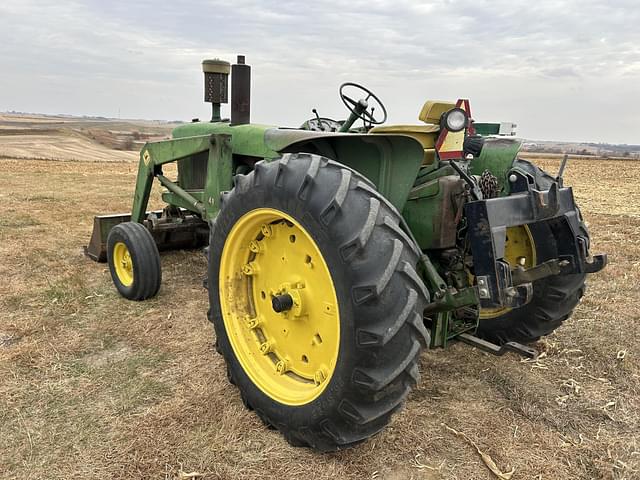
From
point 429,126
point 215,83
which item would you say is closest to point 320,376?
point 429,126

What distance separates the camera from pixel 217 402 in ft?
9.73

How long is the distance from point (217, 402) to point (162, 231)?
2949mm

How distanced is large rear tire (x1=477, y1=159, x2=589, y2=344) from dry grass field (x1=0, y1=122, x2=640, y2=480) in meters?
0.23

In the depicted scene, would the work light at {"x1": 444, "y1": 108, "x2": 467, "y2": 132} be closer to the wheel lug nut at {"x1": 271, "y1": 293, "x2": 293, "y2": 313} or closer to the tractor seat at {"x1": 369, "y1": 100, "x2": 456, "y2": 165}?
the tractor seat at {"x1": 369, "y1": 100, "x2": 456, "y2": 165}

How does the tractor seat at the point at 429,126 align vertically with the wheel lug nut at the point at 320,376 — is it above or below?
above

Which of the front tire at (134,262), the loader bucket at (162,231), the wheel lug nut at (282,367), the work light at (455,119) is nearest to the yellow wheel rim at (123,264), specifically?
the front tire at (134,262)

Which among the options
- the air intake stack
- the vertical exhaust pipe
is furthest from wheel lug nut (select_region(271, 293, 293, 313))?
the air intake stack

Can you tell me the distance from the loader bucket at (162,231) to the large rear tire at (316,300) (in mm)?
2794

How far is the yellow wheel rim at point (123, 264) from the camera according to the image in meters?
4.72

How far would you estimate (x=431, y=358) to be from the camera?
3.61 meters

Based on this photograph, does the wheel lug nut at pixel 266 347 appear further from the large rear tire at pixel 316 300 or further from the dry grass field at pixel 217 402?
the dry grass field at pixel 217 402

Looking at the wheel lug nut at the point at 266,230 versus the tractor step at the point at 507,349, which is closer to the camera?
the wheel lug nut at the point at 266,230

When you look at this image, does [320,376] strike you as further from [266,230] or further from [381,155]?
[381,155]

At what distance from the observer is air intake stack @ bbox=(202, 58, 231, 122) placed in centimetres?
495
